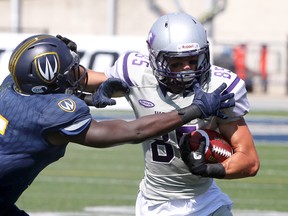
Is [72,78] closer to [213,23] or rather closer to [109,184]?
[109,184]

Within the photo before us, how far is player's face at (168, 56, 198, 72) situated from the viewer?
3688 millimetres

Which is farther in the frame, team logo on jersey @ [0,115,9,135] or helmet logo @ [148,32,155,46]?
helmet logo @ [148,32,155,46]

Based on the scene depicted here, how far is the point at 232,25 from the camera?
71.7 feet

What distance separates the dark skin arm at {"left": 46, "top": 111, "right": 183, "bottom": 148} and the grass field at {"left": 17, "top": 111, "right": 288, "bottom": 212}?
2.92 metres

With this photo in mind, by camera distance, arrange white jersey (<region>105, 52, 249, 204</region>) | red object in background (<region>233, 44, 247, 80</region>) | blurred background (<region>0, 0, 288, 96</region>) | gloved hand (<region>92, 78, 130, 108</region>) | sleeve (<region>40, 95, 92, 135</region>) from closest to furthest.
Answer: sleeve (<region>40, 95, 92, 135</region>), white jersey (<region>105, 52, 249, 204</region>), gloved hand (<region>92, 78, 130, 108</region>), red object in background (<region>233, 44, 247, 80</region>), blurred background (<region>0, 0, 288, 96</region>)

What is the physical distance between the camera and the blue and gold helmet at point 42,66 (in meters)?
3.53

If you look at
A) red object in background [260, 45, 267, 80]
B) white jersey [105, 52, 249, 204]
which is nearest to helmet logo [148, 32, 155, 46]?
white jersey [105, 52, 249, 204]

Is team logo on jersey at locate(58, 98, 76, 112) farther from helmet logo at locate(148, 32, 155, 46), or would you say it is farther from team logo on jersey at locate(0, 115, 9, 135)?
helmet logo at locate(148, 32, 155, 46)

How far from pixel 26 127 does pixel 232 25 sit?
18.7 m

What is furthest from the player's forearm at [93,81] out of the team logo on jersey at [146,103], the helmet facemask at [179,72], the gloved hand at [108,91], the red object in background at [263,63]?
the red object in background at [263,63]

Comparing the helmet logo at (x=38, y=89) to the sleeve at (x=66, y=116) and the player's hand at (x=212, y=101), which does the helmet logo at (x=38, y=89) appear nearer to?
the sleeve at (x=66, y=116)

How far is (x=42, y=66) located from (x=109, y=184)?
4024 mm

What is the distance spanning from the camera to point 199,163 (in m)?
3.60

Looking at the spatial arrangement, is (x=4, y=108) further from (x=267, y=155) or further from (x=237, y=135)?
(x=267, y=155)
